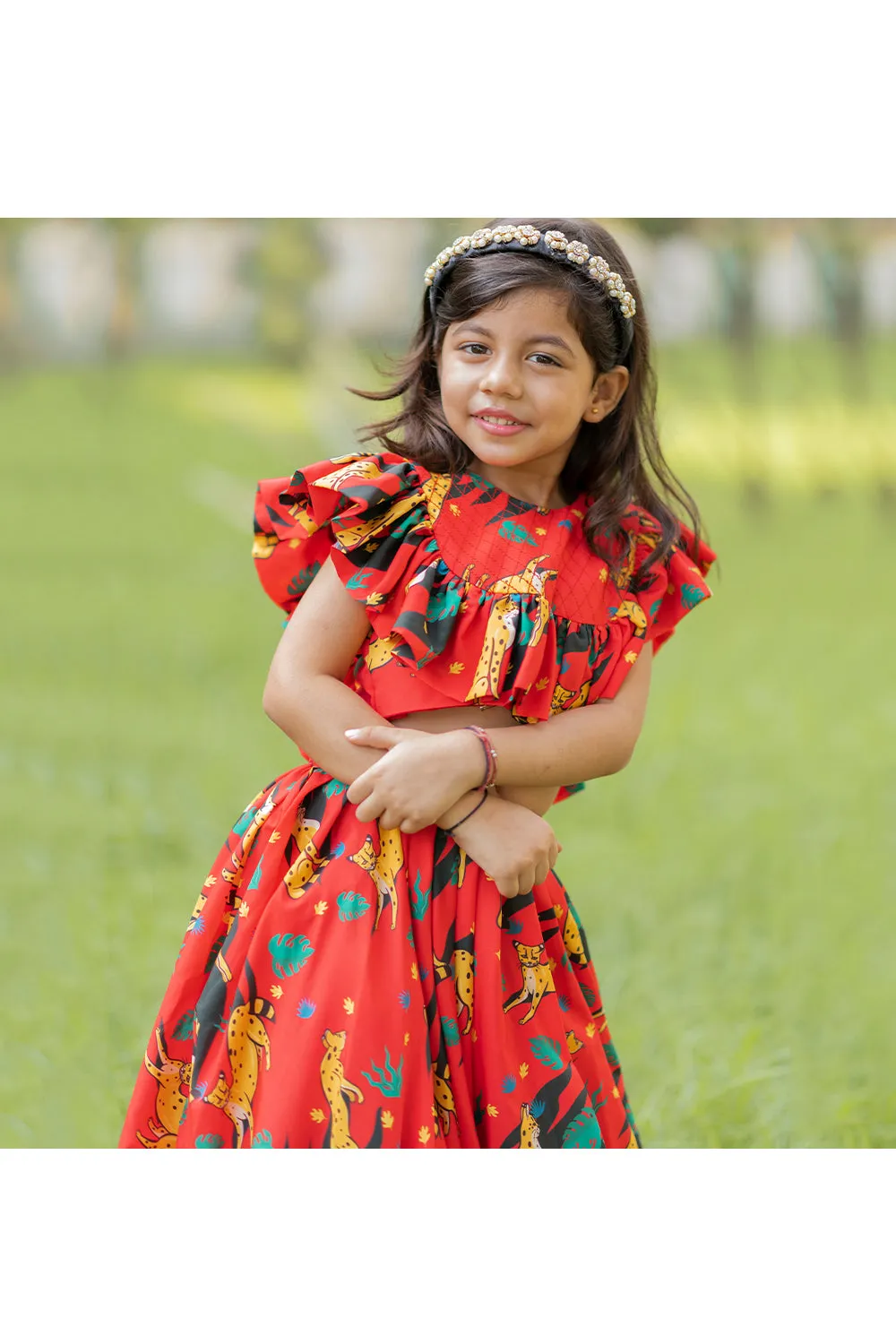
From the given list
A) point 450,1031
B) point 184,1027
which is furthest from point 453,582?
point 184,1027

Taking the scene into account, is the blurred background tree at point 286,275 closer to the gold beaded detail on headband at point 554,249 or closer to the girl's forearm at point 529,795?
Answer: the gold beaded detail on headband at point 554,249

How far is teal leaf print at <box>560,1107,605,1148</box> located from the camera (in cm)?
147

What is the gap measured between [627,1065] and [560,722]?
1187 millimetres

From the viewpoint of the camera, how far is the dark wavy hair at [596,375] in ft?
4.68

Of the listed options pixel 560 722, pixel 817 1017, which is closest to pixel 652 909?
pixel 817 1017

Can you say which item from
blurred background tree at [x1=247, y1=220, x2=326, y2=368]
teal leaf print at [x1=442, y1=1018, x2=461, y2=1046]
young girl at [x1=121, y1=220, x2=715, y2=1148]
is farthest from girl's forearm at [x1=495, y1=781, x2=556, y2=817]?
blurred background tree at [x1=247, y1=220, x2=326, y2=368]

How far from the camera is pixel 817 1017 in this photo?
271 cm

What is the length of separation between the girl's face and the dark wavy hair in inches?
0.7

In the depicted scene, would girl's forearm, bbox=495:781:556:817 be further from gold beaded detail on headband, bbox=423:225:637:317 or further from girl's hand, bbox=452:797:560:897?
gold beaded detail on headband, bbox=423:225:637:317

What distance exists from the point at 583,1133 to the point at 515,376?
2.74ft

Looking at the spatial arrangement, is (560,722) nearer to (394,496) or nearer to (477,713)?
(477,713)

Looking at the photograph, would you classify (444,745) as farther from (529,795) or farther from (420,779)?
(529,795)

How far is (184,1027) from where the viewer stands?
5.15ft

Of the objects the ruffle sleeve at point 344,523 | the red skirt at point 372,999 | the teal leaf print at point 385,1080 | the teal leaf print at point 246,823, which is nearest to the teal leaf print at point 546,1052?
the red skirt at point 372,999
